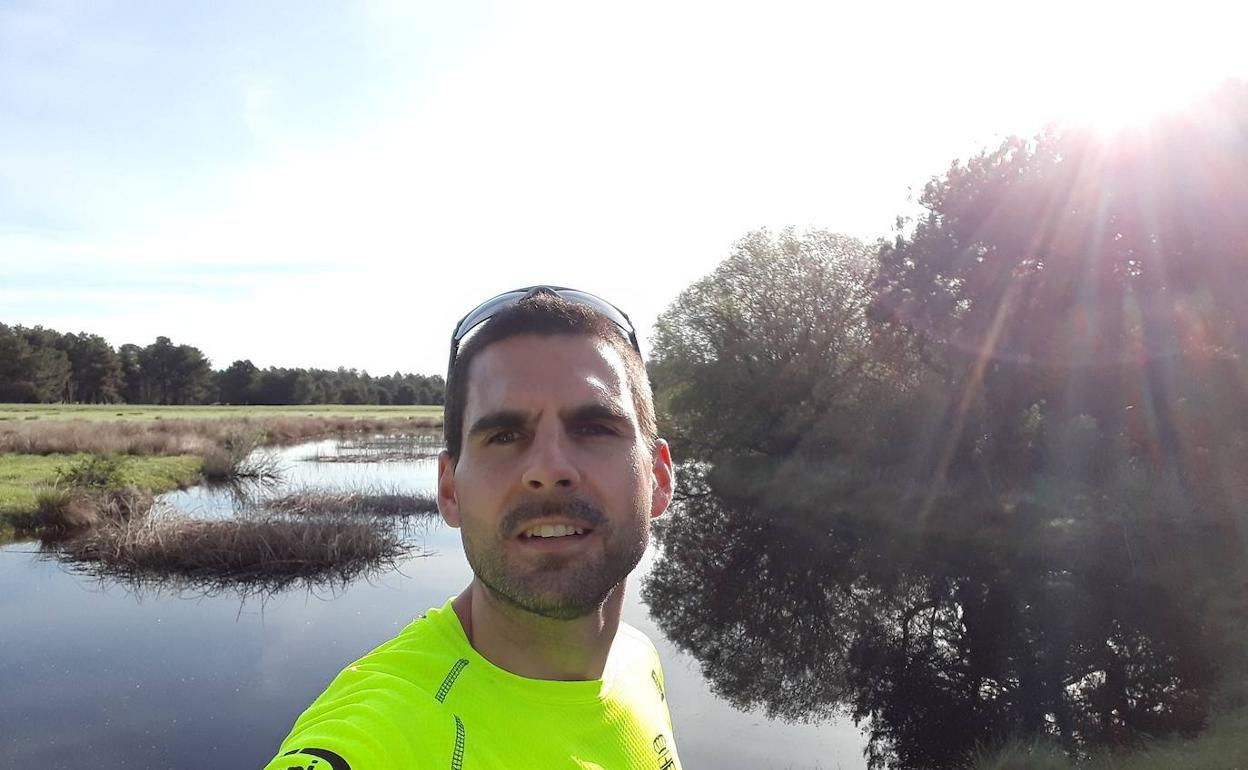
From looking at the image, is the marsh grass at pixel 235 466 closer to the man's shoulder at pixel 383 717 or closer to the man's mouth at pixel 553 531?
the man's shoulder at pixel 383 717

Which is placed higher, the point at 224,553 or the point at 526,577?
the point at 526,577

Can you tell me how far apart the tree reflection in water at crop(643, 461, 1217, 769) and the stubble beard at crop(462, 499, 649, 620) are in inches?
372

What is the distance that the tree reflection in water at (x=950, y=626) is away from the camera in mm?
10125

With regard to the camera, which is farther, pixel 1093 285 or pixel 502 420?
pixel 1093 285

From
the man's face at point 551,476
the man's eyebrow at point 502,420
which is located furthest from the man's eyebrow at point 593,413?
the man's eyebrow at point 502,420

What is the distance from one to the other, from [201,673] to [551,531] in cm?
1262

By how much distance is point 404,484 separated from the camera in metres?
29.9

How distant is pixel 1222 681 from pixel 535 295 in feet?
41.0

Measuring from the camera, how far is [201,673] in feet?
37.8

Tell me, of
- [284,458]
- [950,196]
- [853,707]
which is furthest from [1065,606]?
[284,458]

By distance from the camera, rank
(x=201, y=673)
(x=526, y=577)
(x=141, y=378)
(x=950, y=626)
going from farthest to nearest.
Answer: (x=141, y=378), (x=950, y=626), (x=201, y=673), (x=526, y=577)

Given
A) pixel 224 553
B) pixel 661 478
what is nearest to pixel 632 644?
pixel 661 478

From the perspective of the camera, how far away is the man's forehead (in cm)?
176

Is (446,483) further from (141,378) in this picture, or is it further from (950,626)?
(141,378)
